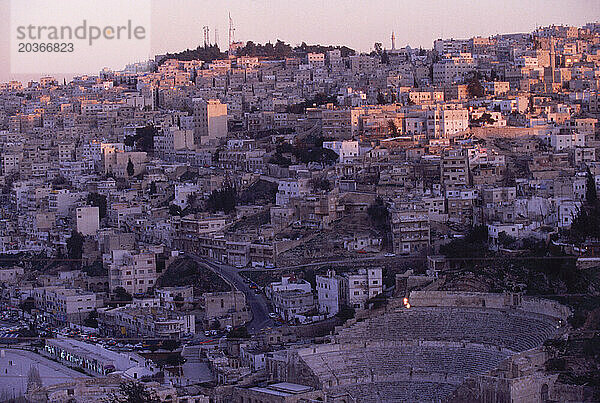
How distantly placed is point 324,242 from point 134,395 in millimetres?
7663

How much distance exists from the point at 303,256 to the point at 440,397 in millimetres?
6672

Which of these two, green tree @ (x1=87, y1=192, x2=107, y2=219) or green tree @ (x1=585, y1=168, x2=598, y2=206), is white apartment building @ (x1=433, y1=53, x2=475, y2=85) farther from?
green tree @ (x1=585, y1=168, x2=598, y2=206)

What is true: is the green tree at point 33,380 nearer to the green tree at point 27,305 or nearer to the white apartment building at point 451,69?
the green tree at point 27,305

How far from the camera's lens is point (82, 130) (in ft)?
125

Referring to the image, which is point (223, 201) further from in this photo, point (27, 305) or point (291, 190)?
point (27, 305)

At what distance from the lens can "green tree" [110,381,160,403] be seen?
16.2 metres

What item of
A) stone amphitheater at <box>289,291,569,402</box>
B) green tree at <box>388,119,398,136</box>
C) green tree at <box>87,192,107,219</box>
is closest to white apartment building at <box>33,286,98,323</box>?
green tree at <box>87,192,107,219</box>

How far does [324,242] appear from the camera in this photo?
921 inches

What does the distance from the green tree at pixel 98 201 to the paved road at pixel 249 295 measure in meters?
4.47

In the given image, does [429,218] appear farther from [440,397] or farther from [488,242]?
[440,397]

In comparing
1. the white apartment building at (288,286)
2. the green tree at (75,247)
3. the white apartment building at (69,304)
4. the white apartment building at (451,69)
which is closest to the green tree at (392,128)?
the white apartment building at (451,69)

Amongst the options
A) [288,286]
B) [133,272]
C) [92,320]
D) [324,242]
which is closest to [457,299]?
[288,286]

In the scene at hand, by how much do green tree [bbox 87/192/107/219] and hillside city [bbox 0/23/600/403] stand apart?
0.26ft

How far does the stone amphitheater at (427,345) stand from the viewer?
17.1 m
